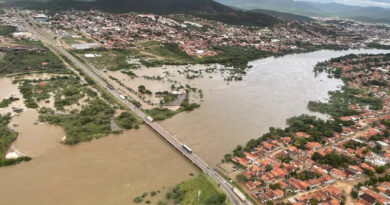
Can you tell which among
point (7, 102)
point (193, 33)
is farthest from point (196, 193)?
point (193, 33)

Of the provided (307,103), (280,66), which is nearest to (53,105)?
(307,103)

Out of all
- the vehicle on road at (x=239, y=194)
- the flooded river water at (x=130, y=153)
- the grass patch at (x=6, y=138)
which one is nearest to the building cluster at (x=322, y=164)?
the vehicle on road at (x=239, y=194)

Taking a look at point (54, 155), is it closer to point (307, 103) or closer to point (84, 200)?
point (84, 200)

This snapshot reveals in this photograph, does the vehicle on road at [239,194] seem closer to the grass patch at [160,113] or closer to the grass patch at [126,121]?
the grass patch at [126,121]

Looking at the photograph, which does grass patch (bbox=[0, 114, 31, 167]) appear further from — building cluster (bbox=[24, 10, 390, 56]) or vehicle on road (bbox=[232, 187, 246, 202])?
building cluster (bbox=[24, 10, 390, 56])

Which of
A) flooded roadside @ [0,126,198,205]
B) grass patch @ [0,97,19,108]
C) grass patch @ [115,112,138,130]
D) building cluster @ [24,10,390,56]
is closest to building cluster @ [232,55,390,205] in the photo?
flooded roadside @ [0,126,198,205]

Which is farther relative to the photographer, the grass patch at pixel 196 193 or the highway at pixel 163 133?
the highway at pixel 163 133
